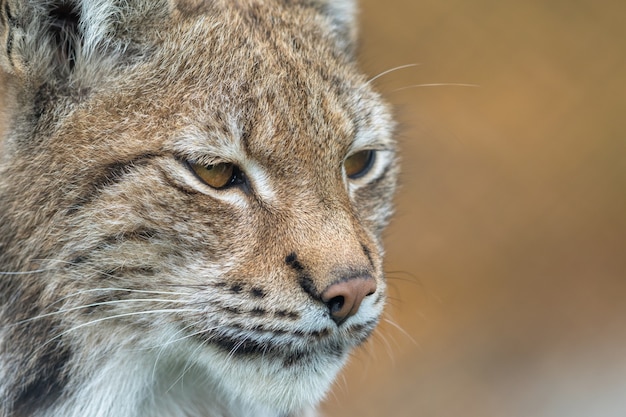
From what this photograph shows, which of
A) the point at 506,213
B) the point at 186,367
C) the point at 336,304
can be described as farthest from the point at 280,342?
the point at 506,213

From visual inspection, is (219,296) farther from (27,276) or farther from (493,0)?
(493,0)

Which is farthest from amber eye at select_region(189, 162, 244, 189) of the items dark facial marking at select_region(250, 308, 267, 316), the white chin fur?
the white chin fur

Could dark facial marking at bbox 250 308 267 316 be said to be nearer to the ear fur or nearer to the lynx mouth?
the lynx mouth

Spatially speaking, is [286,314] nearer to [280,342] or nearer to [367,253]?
[280,342]

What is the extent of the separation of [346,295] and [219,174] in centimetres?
68

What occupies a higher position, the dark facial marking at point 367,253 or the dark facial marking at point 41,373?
the dark facial marking at point 367,253

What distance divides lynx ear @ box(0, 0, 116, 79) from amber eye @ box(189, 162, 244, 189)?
2.06 ft

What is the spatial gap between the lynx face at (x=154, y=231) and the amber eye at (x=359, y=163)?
345 mm

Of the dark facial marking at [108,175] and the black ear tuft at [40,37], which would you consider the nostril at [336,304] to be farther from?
the black ear tuft at [40,37]

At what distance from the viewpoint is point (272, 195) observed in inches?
135

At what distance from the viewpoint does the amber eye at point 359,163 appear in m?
3.94

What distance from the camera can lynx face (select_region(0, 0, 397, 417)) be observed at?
327 cm

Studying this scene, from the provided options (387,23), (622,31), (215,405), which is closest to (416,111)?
(387,23)

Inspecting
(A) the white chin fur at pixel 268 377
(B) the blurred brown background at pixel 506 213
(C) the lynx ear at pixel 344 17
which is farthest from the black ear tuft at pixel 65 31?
(B) the blurred brown background at pixel 506 213
